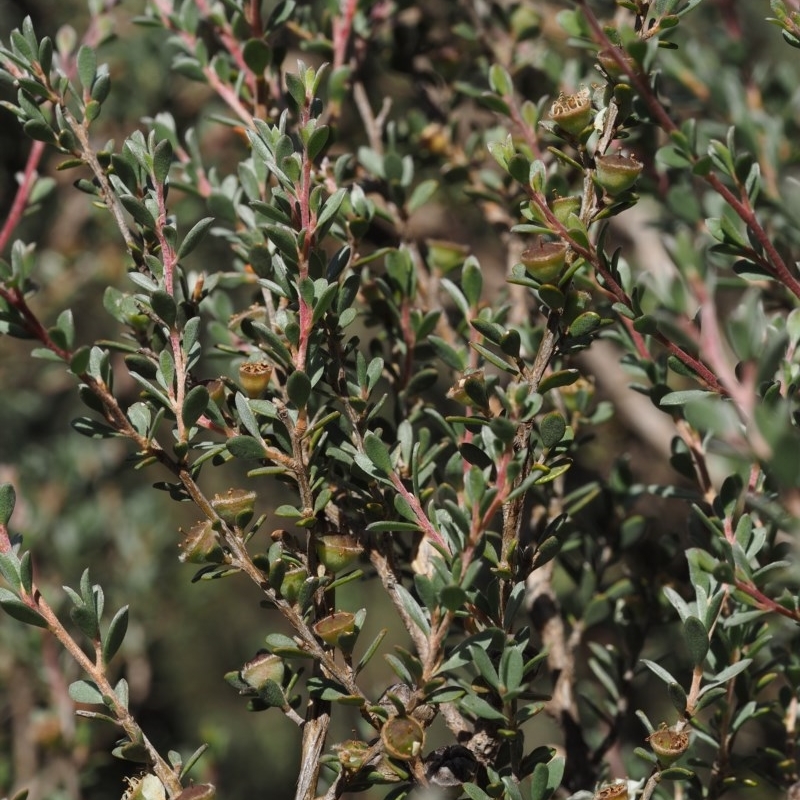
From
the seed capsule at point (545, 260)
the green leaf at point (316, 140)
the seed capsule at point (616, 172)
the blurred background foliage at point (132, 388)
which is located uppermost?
the green leaf at point (316, 140)

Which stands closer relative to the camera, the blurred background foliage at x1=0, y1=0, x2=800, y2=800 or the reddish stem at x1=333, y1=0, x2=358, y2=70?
the reddish stem at x1=333, y1=0, x2=358, y2=70

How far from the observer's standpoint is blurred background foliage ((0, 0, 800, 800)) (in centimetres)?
140

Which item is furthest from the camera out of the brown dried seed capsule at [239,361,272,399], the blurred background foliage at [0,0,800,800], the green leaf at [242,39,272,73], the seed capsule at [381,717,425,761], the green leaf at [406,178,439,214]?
the blurred background foliage at [0,0,800,800]

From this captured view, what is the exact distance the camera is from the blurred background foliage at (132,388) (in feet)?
4.59

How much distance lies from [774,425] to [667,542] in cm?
68

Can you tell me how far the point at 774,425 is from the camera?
1.59 ft

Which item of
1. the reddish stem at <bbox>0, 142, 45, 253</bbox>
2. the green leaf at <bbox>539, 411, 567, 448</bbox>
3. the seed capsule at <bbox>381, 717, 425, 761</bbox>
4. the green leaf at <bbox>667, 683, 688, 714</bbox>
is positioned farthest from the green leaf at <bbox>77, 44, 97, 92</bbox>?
the green leaf at <bbox>667, 683, 688, 714</bbox>

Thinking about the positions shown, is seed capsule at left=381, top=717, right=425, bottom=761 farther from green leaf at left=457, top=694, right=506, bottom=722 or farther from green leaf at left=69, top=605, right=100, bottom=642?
green leaf at left=69, top=605, right=100, bottom=642

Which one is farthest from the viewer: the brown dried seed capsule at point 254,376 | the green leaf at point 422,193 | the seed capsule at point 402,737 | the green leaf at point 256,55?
the green leaf at point 422,193

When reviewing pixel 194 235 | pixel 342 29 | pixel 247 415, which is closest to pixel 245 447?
pixel 247 415

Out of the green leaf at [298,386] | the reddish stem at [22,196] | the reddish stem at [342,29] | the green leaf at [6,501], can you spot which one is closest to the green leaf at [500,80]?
the reddish stem at [342,29]

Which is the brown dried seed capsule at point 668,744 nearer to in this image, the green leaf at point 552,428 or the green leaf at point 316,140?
the green leaf at point 552,428

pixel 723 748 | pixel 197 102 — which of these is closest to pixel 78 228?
pixel 197 102

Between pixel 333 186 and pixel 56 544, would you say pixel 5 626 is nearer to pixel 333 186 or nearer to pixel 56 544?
pixel 56 544
